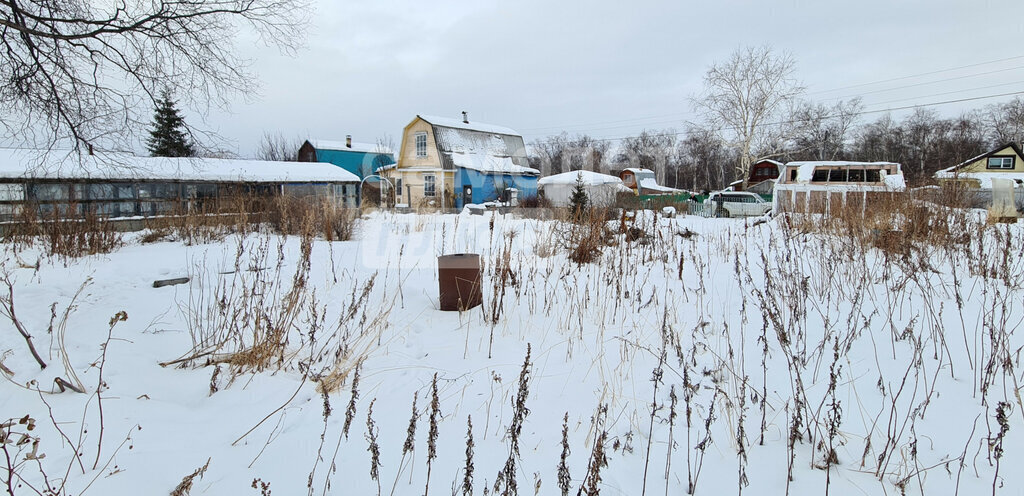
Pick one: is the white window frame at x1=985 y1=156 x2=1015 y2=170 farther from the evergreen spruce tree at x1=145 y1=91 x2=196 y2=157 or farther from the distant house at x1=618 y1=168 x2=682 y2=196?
the evergreen spruce tree at x1=145 y1=91 x2=196 y2=157

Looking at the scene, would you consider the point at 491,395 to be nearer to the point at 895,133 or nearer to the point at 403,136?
the point at 403,136

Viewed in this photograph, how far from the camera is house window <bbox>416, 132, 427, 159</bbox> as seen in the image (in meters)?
25.3

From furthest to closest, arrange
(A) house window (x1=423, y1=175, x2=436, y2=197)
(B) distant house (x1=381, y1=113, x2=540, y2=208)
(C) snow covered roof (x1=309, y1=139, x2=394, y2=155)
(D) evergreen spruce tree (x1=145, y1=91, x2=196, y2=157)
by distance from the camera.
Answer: (C) snow covered roof (x1=309, y1=139, x2=394, y2=155) < (A) house window (x1=423, y1=175, x2=436, y2=197) < (B) distant house (x1=381, y1=113, x2=540, y2=208) < (D) evergreen spruce tree (x1=145, y1=91, x2=196, y2=157)

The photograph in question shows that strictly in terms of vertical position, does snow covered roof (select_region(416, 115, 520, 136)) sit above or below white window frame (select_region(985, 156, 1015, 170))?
above

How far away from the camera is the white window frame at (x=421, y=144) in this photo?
25.3 meters

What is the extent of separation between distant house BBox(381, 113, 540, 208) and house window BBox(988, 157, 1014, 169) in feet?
112

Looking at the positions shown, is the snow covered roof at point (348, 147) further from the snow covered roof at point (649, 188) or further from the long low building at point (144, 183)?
the snow covered roof at point (649, 188)

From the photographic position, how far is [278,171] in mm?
16953

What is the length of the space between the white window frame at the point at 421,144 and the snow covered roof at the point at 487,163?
180 centimetres

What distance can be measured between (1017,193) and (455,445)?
24.0 metres

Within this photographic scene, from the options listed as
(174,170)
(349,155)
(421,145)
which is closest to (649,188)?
(421,145)

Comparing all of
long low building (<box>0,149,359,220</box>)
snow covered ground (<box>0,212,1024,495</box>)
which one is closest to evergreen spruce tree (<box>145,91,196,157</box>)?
long low building (<box>0,149,359,220</box>)

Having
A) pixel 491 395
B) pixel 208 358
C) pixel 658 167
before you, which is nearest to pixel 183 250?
pixel 208 358

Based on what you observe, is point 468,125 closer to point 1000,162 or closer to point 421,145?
point 421,145
